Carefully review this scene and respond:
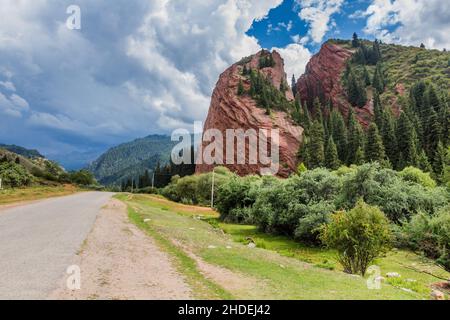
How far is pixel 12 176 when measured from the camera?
222ft

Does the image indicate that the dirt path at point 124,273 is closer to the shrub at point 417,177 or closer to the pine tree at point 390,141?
the shrub at point 417,177

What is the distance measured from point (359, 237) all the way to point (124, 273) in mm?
10764

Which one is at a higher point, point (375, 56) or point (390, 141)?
point (375, 56)

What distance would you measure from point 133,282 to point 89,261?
3007 millimetres

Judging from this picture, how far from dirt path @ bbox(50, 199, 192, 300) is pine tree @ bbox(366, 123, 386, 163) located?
69241mm

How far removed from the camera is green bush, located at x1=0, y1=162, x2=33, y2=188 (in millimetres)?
66062

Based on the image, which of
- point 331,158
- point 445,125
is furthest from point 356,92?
point 331,158

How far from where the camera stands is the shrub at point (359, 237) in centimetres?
1500

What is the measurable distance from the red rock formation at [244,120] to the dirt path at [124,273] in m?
77.3

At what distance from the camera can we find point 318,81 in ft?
510

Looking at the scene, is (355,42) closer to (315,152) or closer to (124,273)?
(315,152)

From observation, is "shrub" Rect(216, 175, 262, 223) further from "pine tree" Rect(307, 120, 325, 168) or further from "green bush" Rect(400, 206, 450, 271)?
"pine tree" Rect(307, 120, 325, 168)

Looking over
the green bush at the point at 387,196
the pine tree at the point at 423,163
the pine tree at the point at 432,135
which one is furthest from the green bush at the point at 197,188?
the pine tree at the point at 432,135

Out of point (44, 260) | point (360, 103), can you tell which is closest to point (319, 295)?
point (44, 260)
